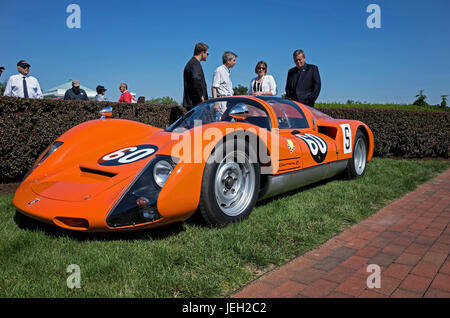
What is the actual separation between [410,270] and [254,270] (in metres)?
1.00

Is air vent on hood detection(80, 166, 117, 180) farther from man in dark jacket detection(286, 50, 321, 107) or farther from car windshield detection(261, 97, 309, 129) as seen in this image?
man in dark jacket detection(286, 50, 321, 107)

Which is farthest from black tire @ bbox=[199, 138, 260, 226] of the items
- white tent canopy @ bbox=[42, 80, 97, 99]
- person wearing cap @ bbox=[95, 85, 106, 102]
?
white tent canopy @ bbox=[42, 80, 97, 99]

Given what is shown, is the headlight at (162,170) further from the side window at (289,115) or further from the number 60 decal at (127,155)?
the side window at (289,115)

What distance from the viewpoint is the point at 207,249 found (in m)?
2.25

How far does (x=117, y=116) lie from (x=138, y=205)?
4.45 meters

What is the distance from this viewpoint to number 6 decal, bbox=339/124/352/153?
421 cm

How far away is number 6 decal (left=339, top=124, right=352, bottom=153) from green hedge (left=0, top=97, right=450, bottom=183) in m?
3.55

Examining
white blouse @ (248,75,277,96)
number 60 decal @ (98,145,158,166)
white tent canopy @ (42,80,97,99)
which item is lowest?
number 60 decal @ (98,145,158,166)

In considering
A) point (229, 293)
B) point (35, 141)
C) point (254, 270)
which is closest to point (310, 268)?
point (254, 270)
